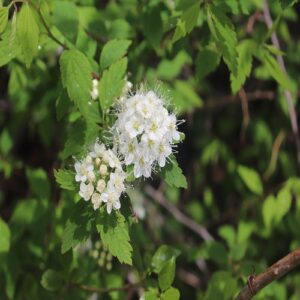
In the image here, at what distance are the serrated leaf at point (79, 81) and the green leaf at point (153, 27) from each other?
42cm

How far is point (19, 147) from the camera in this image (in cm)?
316

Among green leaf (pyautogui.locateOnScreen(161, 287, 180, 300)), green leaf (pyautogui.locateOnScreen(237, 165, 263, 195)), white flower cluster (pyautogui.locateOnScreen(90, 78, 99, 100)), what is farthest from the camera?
green leaf (pyautogui.locateOnScreen(237, 165, 263, 195))

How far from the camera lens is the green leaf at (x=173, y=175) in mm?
1525

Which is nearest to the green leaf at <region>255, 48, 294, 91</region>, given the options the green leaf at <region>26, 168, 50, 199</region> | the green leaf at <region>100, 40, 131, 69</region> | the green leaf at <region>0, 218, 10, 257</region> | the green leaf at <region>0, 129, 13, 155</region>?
the green leaf at <region>100, 40, 131, 69</region>

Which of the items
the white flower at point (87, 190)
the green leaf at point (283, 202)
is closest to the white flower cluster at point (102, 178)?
the white flower at point (87, 190)

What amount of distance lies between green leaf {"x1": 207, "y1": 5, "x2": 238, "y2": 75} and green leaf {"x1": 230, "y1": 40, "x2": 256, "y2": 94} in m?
0.16

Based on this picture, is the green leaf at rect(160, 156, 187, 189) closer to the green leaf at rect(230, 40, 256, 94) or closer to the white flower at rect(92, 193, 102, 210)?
the white flower at rect(92, 193, 102, 210)

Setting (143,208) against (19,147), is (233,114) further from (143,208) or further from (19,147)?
(19,147)

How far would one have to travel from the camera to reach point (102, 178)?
1.45 meters

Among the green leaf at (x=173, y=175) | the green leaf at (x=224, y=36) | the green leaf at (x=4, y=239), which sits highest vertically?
the green leaf at (x=224, y=36)

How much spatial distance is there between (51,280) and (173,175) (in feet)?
1.91

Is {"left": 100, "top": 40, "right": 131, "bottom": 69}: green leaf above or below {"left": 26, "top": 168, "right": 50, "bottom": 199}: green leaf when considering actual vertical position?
above

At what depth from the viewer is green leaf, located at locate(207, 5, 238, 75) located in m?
1.60

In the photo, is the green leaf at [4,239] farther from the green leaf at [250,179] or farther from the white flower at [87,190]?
the green leaf at [250,179]
